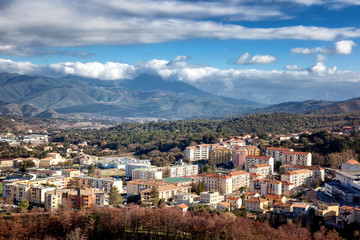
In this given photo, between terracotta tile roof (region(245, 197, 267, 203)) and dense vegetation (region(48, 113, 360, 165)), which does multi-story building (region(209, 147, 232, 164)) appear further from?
terracotta tile roof (region(245, 197, 267, 203))

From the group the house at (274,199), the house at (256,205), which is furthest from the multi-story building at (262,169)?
the house at (256,205)

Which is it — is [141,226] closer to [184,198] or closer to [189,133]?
[184,198]

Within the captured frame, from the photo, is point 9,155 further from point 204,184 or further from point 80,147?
point 204,184

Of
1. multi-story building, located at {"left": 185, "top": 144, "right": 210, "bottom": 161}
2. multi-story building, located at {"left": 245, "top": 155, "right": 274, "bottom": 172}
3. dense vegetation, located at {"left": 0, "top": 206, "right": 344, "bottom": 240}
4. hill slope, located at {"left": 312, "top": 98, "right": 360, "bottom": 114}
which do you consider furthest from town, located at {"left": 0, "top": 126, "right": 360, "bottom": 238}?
hill slope, located at {"left": 312, "top": 98, "right": 360, "bottom": 114}

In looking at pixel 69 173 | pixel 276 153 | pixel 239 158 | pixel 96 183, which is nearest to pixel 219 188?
pixel 96 183

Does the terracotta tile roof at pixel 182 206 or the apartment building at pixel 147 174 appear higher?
the apartment building at pixel 147 174

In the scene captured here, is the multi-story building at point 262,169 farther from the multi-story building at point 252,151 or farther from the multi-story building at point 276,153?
the multi-story building at point 252,151
